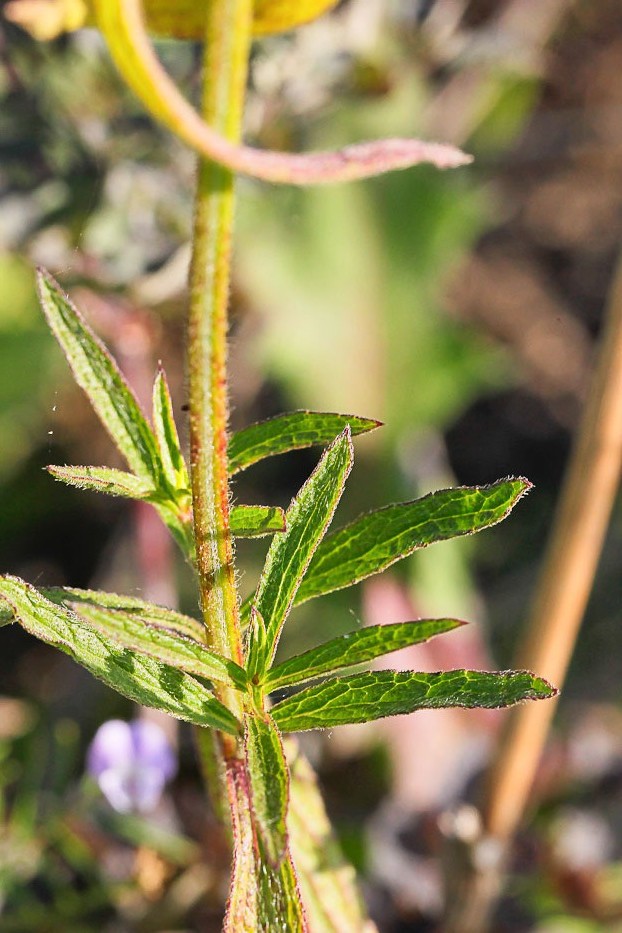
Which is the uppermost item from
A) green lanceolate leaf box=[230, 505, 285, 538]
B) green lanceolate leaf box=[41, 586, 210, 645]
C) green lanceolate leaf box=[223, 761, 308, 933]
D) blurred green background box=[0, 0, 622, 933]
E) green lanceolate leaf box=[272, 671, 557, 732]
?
blurred green background box=[0, 0, 622, 933]

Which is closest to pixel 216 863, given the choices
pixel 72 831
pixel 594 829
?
Answer: pixel 72 831

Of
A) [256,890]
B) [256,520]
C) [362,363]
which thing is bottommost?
[256,890]

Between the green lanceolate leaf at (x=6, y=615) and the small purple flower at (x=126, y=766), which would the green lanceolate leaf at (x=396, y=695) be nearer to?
the green lanceolate leaf at (x=6, y=615)

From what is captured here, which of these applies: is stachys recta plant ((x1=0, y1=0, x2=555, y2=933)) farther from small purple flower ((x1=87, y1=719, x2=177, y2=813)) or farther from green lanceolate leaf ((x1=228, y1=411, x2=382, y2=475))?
small purple flower ((x1=87, y1=719, x2=177, y2=813))

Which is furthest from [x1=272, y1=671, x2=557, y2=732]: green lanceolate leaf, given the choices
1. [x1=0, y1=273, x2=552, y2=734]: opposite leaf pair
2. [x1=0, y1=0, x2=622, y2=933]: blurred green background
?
→ [x1=0, y1=0, x2=622, y2=933]: blurred green background

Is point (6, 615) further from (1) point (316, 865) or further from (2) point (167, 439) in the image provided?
(1) point (316, 865)

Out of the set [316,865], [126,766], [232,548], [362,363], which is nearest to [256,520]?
[232,548]
